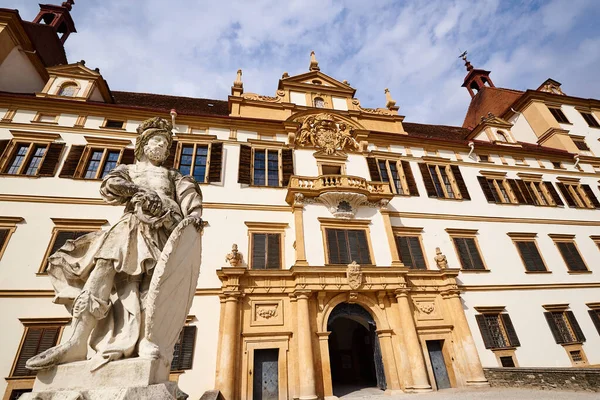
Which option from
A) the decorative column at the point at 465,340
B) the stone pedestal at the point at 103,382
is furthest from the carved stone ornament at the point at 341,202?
the stone pedestal at the point at 103,382

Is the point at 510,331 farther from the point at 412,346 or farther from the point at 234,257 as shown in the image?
the point at 234,257

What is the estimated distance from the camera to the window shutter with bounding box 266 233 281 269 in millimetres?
11389

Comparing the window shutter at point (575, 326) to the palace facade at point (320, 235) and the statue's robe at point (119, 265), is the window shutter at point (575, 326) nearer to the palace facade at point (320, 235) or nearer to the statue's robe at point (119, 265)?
the palace facade at point (320, 235)

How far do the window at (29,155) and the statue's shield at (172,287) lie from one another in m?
12.4

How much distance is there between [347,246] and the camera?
1196cm

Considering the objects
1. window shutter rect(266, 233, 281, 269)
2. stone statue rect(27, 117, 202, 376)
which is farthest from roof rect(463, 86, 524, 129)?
stone statue rect(27, 117, 202, 376)

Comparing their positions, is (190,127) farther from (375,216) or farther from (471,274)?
(471,274)

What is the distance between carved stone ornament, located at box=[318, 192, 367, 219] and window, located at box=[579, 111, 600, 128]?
22826mm

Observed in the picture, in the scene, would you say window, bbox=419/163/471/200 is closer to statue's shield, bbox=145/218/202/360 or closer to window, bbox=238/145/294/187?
window, bbox=238/145/294/187

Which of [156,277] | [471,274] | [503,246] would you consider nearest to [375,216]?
[471,274]

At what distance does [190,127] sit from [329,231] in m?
8.51

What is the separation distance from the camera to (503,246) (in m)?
14.1

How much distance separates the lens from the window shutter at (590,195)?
17.5 m

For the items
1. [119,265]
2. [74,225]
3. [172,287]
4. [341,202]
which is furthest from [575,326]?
[74,225]
